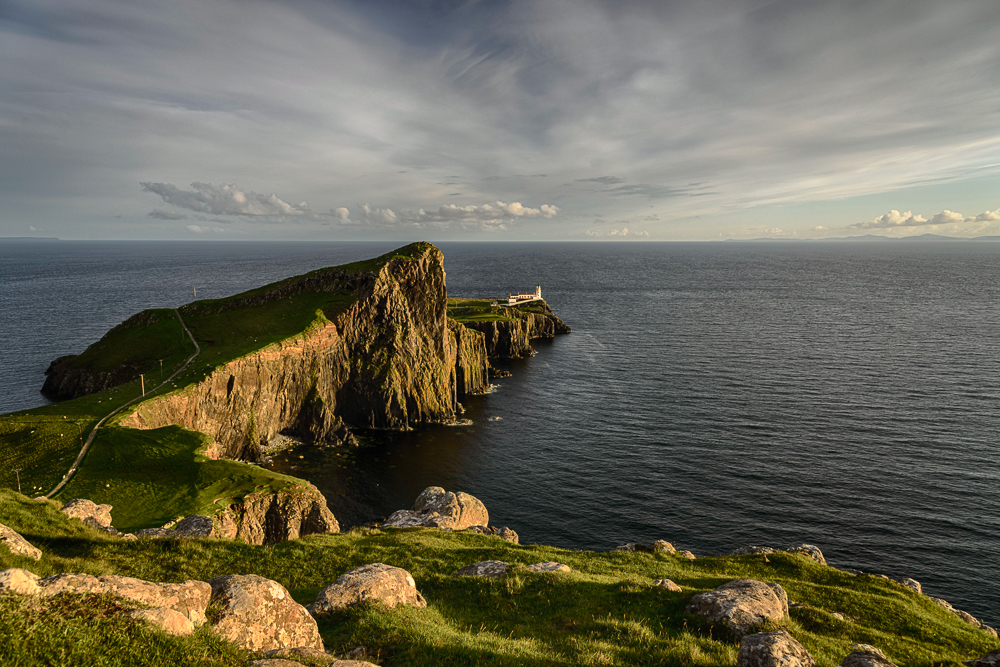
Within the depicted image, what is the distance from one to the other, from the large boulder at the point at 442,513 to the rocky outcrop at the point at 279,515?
18.2ft

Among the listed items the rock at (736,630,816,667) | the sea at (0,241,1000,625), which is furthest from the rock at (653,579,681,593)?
the sea at (0,241,1000,625)

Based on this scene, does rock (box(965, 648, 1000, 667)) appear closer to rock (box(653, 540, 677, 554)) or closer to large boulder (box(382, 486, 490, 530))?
rock (box(653, 540, 677, 554))

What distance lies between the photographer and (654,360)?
99062mm

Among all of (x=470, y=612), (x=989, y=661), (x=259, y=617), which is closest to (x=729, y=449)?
(x=989, y=661)

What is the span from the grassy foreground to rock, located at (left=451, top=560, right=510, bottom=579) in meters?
0.72

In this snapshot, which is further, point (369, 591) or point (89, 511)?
point (89, 511)

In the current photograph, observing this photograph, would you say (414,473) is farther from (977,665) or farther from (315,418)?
(977,665)

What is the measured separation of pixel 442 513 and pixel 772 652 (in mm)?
28916

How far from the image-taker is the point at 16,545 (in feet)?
42.3

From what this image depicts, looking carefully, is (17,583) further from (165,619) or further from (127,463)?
(127,463)

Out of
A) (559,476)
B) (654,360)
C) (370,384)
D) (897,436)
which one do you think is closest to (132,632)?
(559,476)

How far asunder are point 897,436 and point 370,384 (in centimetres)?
7124

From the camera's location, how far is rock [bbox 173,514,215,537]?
28458 mm

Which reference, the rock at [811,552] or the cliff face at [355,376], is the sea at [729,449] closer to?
the cliff face at [355,376]
